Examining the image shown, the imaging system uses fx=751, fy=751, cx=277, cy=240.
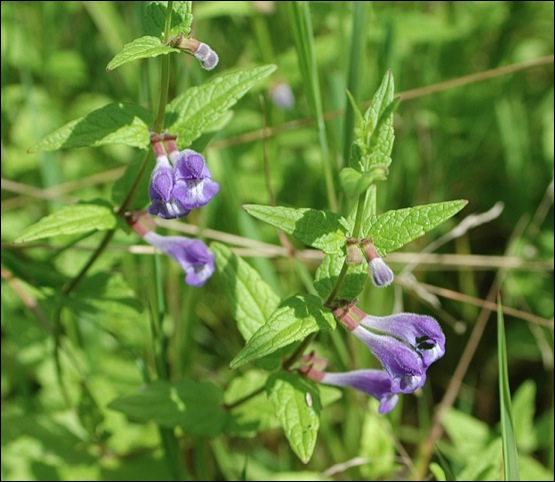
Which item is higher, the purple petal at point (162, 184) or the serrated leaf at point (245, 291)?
the purple petal at point (162, 184)

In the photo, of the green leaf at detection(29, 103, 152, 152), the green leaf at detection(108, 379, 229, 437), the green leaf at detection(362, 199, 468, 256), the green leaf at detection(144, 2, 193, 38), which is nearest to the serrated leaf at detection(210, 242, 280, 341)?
the green leaf at detection(108, 379, 229, 437)

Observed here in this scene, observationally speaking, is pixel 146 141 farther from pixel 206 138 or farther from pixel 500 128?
pixel 500 128

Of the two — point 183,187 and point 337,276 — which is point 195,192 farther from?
point 337,276

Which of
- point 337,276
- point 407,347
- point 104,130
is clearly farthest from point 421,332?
point 104,130

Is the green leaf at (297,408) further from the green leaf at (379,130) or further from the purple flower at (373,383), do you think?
the green leaf at (379,130)

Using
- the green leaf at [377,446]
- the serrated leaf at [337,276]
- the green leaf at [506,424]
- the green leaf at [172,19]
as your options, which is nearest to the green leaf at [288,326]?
the serrated leaf at [337,276]

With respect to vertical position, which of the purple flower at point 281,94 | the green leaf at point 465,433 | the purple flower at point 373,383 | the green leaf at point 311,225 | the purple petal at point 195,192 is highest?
the purple flower at point 281,94

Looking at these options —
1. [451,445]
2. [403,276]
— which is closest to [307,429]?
[403,276]
